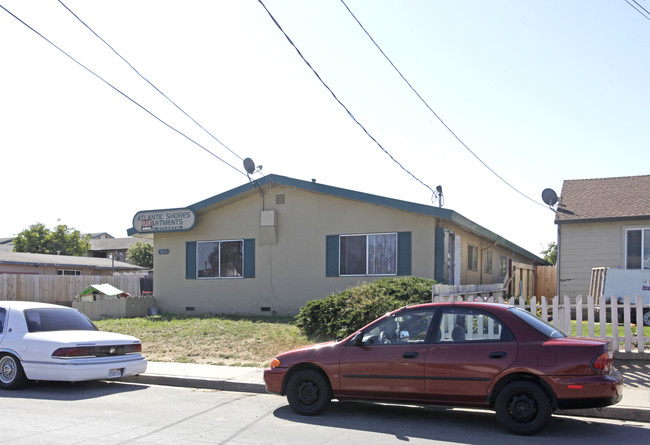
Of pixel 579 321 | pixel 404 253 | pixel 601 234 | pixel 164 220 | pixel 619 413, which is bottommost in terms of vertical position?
pixel 619 413

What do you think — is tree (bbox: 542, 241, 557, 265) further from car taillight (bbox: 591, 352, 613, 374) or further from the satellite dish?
car taillight (bbox: 591, 352, 613, 374)

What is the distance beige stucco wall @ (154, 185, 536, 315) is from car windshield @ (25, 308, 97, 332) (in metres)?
8.61

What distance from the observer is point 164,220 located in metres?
20.3

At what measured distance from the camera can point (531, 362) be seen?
264 inches

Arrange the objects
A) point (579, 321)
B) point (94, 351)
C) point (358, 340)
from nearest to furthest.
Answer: point (358, 340) → point (94, 351) → point (579, 321)

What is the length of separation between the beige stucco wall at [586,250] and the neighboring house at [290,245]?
9.07 feet

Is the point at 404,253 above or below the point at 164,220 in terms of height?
below

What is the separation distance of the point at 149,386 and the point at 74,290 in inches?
860

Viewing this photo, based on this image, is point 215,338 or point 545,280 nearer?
point 215,338

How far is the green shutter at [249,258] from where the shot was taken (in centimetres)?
1936

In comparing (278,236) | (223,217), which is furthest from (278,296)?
(223,217)

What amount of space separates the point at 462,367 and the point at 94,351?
5825mm

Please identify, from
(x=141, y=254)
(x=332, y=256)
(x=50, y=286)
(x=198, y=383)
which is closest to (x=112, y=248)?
(x=141, y=254)

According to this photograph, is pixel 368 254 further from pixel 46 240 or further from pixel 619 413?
pixel 46 240
